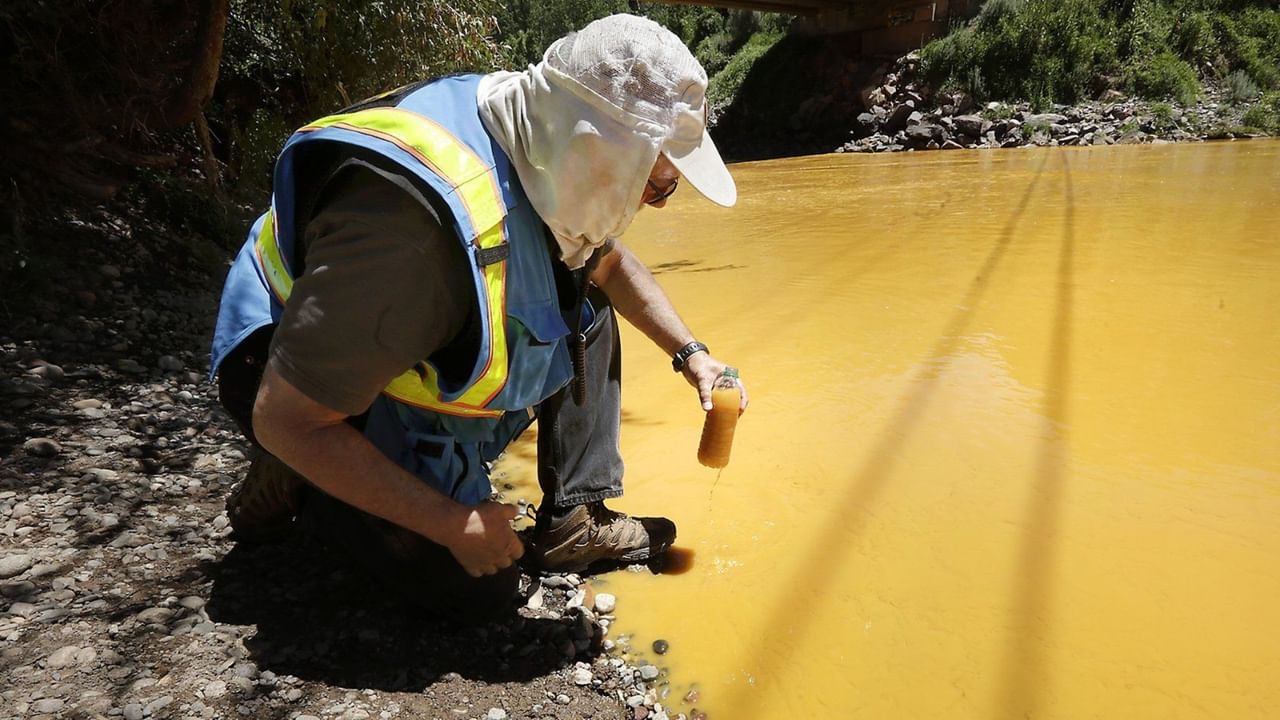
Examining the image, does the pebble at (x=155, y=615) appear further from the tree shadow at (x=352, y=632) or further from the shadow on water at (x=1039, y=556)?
the shadow on water at (x=1039, y=556)

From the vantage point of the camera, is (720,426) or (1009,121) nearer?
(720,426)

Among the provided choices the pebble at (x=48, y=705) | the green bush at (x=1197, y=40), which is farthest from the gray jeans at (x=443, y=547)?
the green bush at (x=1197, y=40)

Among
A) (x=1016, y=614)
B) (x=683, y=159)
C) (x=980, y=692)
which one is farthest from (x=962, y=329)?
(x=683, y=159)

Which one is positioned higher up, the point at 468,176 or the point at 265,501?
the point at 468,176

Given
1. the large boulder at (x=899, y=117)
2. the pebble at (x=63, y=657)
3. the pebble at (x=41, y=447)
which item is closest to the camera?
the pebble at (x=63, y=657)

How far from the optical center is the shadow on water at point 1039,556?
1.62 metres

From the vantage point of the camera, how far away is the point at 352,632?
1734 millimetres

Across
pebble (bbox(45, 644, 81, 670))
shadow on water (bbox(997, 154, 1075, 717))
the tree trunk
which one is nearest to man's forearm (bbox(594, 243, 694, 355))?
shadow on water (bbox(997, 154, 1075, 717))

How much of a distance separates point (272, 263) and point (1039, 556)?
1.97m

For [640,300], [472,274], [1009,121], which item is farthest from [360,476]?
[1009,121]

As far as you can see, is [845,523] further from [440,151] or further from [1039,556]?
[440,151]

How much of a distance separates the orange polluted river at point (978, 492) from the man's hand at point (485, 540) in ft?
1.68

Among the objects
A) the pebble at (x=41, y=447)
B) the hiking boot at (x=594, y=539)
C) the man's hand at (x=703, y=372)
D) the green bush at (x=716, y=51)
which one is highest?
the green bush at (x=716, y=51)

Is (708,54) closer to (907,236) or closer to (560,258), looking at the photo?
(907,236)
